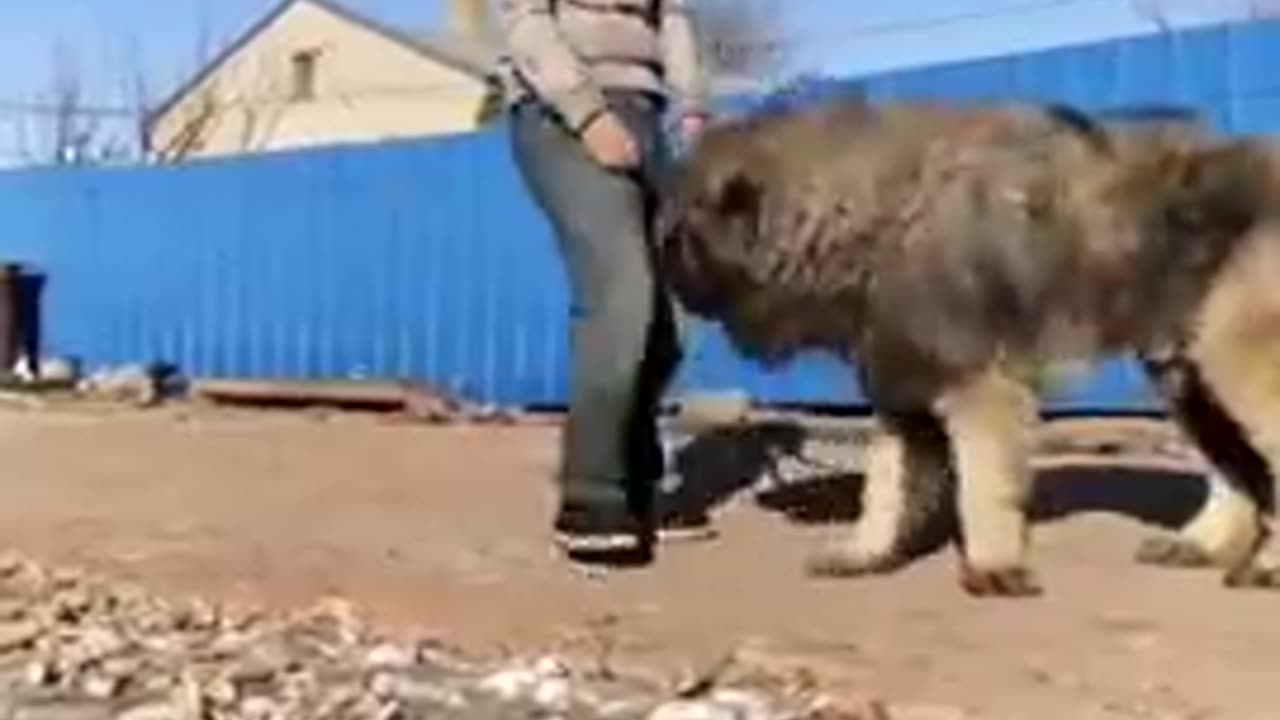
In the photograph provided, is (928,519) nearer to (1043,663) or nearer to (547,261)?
(1043,663)

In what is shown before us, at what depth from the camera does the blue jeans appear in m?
8.33

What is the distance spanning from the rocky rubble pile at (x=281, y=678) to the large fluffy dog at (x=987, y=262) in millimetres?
1684

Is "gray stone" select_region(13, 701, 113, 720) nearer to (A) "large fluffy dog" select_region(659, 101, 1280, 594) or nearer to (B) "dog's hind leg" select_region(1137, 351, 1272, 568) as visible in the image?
(A) "large fluffy dog" select_region(659, 101, 1280, 594)

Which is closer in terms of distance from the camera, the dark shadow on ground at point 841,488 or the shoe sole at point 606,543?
the shoe sole at point 606,543

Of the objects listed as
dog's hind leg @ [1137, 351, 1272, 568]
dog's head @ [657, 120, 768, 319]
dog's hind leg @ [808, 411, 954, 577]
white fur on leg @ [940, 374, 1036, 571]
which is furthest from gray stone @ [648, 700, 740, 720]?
dog's hind leg @ [1137, 351, 1272, 568]

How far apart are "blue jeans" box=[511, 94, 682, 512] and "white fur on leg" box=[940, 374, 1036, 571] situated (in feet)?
3.12

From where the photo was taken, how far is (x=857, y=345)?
8391mm

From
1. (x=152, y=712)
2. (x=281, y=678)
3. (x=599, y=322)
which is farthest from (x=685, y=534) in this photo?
(x=152, y=712)

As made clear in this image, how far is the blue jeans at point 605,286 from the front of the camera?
8.33 m

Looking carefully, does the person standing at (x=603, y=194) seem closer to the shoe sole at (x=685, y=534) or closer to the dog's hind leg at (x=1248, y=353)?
the shoe sole at (x=685, y=534)

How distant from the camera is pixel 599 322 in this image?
838 cm

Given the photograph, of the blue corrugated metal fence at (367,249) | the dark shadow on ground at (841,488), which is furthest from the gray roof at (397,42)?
the dark shadow on ground at (841,488)

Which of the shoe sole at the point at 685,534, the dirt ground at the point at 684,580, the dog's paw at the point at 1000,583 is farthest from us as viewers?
the shoe sole at the point at 685,534

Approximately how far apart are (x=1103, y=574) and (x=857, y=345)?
0.99 meters
